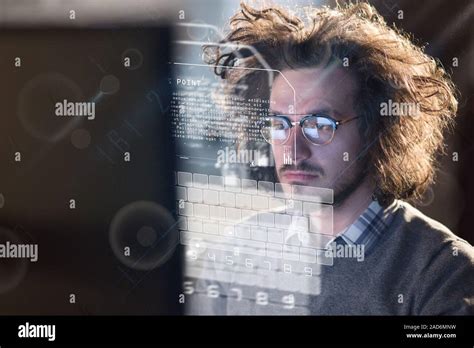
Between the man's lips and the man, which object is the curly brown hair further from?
the man's lips

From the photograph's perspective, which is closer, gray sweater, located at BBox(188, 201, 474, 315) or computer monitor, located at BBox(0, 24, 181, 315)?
gray sweater, located at BBox(188, 201, 474, 315)

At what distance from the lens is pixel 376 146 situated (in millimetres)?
1802

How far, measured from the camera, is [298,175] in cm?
179

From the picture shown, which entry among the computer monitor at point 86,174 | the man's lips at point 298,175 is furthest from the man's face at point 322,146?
the computer monitor at point 86,174

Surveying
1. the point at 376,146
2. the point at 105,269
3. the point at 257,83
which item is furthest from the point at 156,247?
the point at 376,146

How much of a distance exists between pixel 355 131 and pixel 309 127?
0.13 m

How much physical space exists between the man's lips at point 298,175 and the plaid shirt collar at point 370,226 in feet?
0.60

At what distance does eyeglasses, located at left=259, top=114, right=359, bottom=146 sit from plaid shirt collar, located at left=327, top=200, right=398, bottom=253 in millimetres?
235

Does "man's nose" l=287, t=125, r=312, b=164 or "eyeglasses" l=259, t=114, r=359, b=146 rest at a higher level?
"eyeglasses" l=259, t=114, r=359, b=146

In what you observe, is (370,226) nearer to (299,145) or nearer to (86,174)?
(299,145)

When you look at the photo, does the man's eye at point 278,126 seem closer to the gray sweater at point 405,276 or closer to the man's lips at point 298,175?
the man's lips at point 298,175

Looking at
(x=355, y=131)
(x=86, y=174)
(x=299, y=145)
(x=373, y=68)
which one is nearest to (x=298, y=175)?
(x=299, y=145)

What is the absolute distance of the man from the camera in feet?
5.80

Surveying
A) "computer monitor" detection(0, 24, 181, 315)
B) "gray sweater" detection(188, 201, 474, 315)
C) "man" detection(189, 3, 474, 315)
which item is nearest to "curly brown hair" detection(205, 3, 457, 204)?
"man" detection(189, 3, 474, 315)
